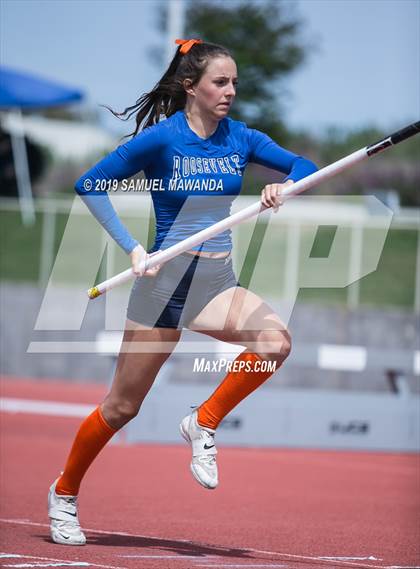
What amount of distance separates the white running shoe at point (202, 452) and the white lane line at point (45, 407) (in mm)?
7425

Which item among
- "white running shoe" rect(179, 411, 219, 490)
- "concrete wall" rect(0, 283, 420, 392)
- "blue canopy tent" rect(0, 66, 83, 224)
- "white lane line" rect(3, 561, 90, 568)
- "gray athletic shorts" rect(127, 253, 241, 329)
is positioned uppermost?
"blue canopy tent" rect(0, 66, 83, 224)

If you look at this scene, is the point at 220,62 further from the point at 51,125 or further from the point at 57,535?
the point at 51,125

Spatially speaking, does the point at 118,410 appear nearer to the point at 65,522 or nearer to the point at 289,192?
the point at 65,522

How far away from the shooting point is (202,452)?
5.57 metres

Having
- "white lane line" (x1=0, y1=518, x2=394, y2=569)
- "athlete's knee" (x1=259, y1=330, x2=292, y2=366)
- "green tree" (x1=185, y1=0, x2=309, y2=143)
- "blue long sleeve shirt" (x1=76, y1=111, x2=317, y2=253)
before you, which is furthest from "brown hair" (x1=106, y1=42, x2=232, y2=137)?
"green tree" (x1=185, y1=0, x2=309, y2=143)

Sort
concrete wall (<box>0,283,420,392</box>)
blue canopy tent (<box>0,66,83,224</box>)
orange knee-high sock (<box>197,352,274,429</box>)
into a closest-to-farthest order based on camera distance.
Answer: orange knee-high sock (<box>197,352,274,429</box>)
concrete wall (<box>0,283,420,392</box>)
blue canopy tent (<box>0,66,83,224</box>)

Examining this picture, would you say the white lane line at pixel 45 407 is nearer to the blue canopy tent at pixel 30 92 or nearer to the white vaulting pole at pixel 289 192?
the blue canopy tent at pixel 30 92

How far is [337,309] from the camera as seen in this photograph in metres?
15.2

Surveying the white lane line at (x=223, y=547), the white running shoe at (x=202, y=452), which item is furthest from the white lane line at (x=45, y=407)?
the white running shoe at (x=202, y=452)

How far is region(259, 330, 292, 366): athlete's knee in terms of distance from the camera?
5508 mm

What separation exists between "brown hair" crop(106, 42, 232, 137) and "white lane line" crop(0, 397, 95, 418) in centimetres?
754

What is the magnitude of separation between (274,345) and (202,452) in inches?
25.7

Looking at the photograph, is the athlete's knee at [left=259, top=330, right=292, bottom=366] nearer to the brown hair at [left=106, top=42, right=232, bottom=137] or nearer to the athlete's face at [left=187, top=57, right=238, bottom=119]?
the athlete's face at [left=187, top=57, right=238, bottom=119]

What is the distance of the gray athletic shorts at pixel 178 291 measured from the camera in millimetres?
5602
